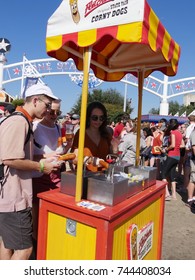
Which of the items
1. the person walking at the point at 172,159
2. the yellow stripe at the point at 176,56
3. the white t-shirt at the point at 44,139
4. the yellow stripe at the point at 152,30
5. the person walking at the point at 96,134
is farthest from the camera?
the person walking at the point at 172,159

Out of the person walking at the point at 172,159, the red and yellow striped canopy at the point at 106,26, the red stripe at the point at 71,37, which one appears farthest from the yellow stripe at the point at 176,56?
the person walking at the point at 172,159

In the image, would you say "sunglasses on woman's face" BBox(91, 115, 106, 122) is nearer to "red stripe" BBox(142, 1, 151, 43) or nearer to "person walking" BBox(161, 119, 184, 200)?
"red stripe" BBox(142, 1, 151, 43)

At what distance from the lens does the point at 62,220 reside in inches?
78.8

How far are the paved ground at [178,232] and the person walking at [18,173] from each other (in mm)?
1912

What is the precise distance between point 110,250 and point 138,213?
0.50m

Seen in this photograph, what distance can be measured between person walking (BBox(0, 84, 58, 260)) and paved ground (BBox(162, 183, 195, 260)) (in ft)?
6.27

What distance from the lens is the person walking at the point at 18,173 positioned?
6.36 feet

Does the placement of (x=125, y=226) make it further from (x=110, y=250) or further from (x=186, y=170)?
(x=186, y=170)

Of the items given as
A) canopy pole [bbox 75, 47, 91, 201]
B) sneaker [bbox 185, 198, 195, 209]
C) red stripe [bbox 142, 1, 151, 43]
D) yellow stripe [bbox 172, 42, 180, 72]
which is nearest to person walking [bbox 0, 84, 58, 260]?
canopy pole [bbox 75, 47, 91, 201]

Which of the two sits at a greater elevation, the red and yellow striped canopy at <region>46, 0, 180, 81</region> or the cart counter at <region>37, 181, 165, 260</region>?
the red and yellow striped canopy at <region>46, 0, 180, 81</region>

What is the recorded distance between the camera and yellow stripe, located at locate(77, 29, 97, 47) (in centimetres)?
188

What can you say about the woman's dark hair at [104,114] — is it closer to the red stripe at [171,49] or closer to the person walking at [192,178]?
the red stripe at [171,49]

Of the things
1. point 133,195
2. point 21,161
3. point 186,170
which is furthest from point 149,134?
point 21,161

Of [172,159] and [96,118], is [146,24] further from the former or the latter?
[172,159]
